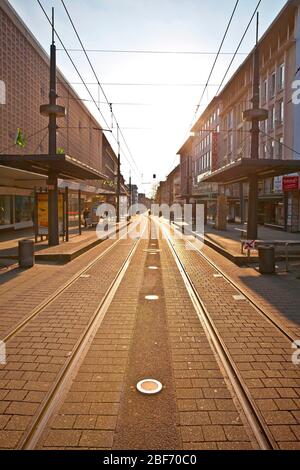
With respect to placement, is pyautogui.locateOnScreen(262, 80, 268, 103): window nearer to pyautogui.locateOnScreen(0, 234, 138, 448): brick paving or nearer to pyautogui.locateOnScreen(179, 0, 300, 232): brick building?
pyautogui.locateOnScreen(179, 0, 300, 232): brick building

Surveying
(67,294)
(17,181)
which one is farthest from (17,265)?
(17,181)

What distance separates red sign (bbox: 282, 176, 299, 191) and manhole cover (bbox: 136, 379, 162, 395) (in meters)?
23.1

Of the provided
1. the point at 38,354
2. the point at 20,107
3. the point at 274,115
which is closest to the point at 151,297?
the point at 38,354

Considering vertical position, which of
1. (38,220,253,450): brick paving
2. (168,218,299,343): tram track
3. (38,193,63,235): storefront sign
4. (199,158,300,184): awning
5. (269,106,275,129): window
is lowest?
(38,220,253,450): brick paving

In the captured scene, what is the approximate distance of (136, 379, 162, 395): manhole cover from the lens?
3920 millimetres

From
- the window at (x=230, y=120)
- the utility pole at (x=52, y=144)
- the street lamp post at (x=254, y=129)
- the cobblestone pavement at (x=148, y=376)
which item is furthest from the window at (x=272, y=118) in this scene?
the cobblestone pavement at (x=148, y=376)

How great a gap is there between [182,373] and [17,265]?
8.72 meters

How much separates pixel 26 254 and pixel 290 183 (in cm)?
1952

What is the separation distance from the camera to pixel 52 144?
15102mm

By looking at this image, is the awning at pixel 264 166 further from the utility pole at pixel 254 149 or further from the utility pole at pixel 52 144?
the utility pole at pixel 52 144

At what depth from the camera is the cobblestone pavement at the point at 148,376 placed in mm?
3199

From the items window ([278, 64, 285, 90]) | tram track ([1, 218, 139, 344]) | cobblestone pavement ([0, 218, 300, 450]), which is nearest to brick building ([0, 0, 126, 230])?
tram track ([1, 218, 139, 344])

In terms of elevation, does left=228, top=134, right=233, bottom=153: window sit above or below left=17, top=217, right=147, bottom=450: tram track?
above
